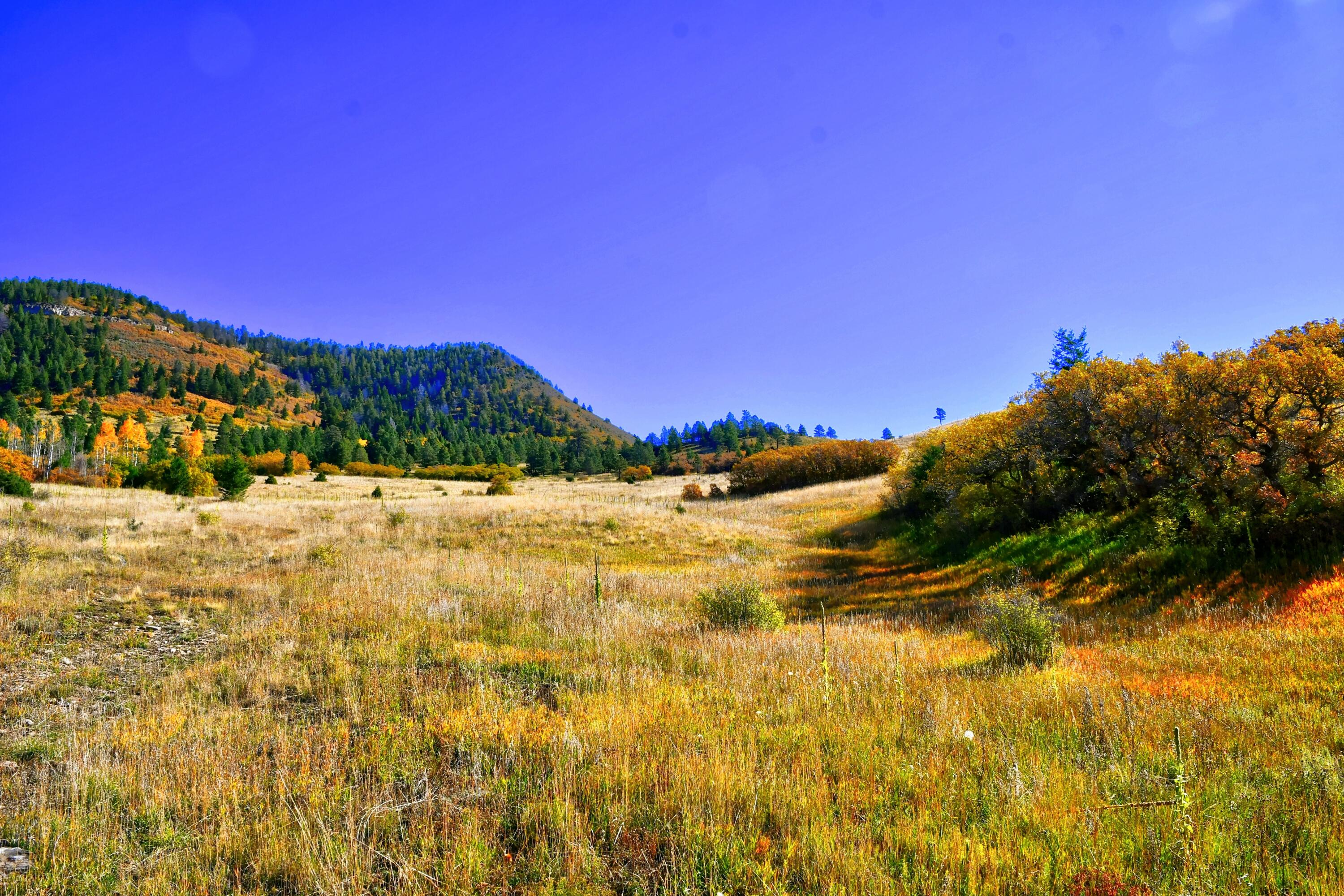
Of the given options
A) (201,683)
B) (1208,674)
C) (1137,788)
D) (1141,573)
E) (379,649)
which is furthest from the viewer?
(1141,573)

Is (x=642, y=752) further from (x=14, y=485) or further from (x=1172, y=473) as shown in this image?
(x=14, y=485)

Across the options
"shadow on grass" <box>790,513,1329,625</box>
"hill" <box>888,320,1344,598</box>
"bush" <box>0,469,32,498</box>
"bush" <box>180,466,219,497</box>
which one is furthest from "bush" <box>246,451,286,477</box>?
"hill" <box>888,320,1344,598</box>

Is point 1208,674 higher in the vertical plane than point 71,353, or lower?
lower

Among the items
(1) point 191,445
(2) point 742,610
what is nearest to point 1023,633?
(2) point 742,610

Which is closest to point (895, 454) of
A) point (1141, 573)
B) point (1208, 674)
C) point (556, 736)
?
point (1141, 573)

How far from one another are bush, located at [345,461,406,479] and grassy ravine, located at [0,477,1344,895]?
82055mm

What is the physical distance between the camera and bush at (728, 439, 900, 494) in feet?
173

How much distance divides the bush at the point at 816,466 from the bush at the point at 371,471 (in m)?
57.5

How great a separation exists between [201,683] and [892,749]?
7.34m

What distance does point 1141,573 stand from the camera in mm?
11133

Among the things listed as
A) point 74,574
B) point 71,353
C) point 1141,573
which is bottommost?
point 1141,573

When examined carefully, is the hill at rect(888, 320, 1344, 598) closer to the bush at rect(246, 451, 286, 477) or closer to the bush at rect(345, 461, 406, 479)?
the bush at rect(246, 451, 286, 477)

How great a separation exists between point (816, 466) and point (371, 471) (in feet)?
229

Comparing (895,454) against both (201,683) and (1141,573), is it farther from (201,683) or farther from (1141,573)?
(201,683)
